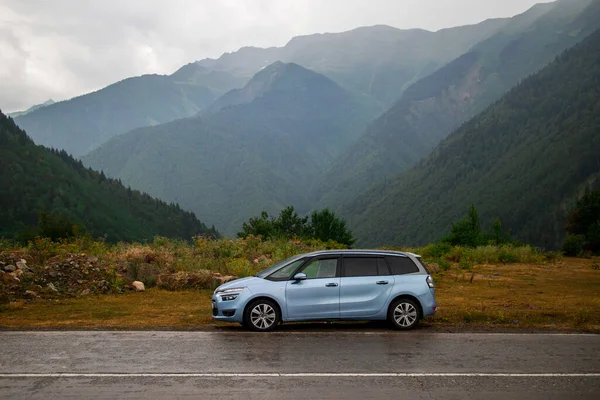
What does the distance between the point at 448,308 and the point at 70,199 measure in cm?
15802

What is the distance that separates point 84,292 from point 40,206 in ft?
464

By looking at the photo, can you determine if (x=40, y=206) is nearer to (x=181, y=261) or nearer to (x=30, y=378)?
(x=181, y=261)

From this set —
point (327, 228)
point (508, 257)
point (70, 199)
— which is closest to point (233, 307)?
point (508, 257)

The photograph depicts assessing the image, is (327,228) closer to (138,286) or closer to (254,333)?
(138,286)

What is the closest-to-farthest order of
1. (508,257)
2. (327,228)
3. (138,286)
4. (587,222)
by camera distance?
(138,286) → (508,257) → (587,222) → (327,228)

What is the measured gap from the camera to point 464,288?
2002cm

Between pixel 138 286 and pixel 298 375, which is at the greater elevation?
pixel 138 286

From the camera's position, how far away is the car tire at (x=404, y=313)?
39.4 feet

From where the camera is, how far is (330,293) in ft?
38.5

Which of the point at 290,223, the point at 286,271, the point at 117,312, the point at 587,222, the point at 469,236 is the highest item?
the point at 290,223

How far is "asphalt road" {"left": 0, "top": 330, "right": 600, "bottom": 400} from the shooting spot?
760 cm

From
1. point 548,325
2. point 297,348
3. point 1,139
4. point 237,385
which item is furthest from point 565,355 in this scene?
point 1,139

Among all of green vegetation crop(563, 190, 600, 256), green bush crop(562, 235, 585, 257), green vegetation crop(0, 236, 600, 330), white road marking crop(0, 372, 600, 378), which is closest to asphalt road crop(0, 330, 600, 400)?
white road marking crop(0, 372, 600, 378)

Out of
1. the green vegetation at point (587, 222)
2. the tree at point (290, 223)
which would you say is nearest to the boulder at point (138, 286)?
the green vegetation at point (587, 222)
